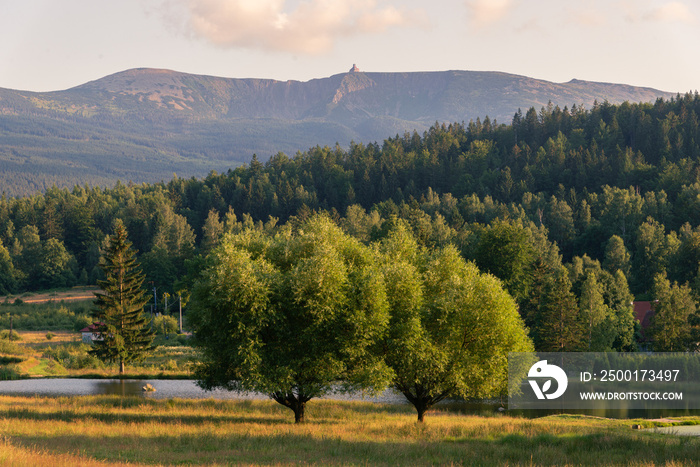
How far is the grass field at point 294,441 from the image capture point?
1144 inches

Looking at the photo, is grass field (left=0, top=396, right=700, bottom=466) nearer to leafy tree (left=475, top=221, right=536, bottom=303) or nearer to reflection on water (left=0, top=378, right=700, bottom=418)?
reflection on water (left=0, top=378, right=700, bottom=418)

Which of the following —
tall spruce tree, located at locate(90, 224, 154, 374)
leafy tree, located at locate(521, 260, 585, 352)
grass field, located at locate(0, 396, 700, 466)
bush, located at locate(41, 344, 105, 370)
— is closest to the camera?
grass field, located at locate(0, 396, 700, 466)

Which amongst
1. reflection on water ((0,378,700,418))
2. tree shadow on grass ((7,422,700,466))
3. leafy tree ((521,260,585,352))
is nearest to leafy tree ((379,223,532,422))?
tree shadow on grass ((7,422,700,466))

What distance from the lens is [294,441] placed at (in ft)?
114

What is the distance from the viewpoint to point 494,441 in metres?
35.2

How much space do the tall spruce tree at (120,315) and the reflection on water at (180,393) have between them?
5751 mm

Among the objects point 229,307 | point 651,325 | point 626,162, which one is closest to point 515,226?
point 651,325

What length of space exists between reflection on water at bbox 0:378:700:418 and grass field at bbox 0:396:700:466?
964 centimetres

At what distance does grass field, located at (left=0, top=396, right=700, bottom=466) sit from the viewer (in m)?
29.0

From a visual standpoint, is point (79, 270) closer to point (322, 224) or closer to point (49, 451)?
point (322, 224)

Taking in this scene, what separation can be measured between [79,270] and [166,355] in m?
104

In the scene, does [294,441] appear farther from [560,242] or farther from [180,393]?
[560,242]

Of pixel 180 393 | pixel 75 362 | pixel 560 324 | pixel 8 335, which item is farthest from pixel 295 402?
pixel 8 335

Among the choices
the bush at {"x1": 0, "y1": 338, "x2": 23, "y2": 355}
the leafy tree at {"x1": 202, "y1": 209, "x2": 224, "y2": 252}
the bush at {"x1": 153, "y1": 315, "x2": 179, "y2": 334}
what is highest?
the leafy tree at {"x1": 202, "y1": 209, "x2": 224, "y2": 252}
